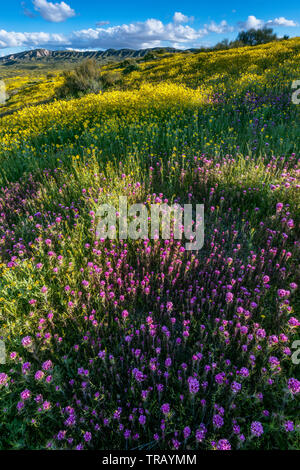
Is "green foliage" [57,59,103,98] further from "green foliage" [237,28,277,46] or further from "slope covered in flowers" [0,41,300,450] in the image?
"green foliage" [237,28,277,46]

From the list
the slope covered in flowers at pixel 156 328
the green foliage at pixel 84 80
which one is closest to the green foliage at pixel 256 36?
the green foliage at pixel 84 80

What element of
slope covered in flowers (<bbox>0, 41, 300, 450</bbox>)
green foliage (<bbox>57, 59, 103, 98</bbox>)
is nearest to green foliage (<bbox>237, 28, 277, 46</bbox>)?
green foliage (<bbox>57, 59, 103, 98</bbox>)

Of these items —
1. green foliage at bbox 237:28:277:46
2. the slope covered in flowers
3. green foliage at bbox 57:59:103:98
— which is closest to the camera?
the slope covered in flowers

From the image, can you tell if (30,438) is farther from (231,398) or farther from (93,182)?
(93,182)

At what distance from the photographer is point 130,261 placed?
3.04 m

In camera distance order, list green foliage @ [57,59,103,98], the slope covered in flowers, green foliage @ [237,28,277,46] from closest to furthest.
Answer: the slope covered in flowers
green foliage @ [57,59,103,98]
green foliage @ [237,28,277,46]

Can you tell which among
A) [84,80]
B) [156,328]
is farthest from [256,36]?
[156,328]

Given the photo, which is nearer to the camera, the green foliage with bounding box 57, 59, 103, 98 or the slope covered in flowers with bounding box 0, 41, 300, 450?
the slope covered in flowers with bounding box 0, 41, 300, 450

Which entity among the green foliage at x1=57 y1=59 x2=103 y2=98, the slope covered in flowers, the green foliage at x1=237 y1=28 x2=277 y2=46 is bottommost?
the slope covered in flowers

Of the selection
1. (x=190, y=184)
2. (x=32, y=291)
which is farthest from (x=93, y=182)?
(x=32, y=291)

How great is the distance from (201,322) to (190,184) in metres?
2.75

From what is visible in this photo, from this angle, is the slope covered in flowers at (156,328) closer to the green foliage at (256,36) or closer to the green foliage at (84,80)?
the green foliage at (84,80)

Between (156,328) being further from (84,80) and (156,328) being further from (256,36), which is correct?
(256,36)

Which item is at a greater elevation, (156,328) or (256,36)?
(256,36)
